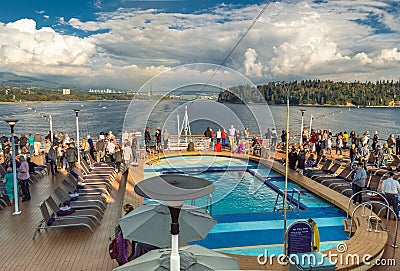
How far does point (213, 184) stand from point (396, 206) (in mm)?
7168

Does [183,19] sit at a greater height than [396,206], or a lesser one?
greater

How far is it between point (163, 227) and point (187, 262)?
0.77 m

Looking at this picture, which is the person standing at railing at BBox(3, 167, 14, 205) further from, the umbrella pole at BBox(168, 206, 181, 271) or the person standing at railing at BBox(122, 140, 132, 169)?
the umbrella pole at BBox(168, 206, 181, 271)

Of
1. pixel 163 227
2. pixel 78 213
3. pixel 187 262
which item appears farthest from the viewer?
pixel 78 213

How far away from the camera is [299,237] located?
5.73 metres

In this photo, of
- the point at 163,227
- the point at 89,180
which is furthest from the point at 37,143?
the point at 163,227

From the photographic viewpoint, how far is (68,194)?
338 inches

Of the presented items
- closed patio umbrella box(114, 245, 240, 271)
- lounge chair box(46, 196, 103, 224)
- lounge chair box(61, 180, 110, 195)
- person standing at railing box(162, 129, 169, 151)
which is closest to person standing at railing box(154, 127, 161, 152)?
person standing at railing box(162, 129, 169, 151)

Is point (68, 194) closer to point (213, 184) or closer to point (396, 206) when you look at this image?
point (213, 184)

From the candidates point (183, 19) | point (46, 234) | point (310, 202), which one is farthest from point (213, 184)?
point (310, 202)

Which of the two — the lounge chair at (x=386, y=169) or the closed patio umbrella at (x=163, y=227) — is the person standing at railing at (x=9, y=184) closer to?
the closed patio umbrella at (x=163, y=227)

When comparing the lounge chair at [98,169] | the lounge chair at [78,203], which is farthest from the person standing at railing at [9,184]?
the lounge chair at [98,169]

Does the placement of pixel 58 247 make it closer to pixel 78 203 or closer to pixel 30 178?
pixel 78 203

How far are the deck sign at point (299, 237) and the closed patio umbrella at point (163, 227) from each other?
2094 mm
